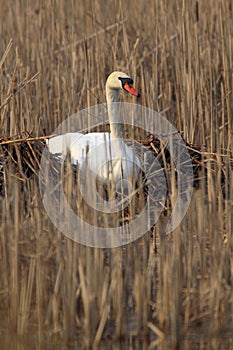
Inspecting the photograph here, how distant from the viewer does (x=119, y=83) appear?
4.56m

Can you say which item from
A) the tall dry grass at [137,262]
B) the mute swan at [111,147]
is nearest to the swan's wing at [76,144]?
the mute swan at [111,147]

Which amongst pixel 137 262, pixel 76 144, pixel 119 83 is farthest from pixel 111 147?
pixel 137 262

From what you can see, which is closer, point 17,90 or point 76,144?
point 76,144

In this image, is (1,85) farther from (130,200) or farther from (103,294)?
(103,294)

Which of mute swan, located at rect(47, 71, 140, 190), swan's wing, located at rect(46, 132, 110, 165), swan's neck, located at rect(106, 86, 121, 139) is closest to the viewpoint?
mute swan, located at rect(47, 71, 140, 190)

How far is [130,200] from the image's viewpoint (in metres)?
3.73

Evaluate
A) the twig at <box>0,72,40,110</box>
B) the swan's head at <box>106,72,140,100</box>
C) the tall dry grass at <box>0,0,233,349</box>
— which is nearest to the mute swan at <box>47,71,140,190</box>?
the swan's head at <box>106,72,140,100</box>

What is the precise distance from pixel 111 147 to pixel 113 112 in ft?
0.81

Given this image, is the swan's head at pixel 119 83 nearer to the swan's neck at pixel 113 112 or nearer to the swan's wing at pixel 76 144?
the swan's neck at pixel 113 112

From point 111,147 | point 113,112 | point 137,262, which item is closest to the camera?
point 137,262

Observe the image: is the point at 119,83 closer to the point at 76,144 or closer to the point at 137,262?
the point at 76,144

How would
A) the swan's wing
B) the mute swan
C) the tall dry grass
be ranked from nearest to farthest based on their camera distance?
the tall dry grass, the mute swan, the swan's wing

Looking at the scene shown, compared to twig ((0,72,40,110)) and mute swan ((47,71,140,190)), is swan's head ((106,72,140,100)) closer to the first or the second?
mute swan ((47,71,140,190))

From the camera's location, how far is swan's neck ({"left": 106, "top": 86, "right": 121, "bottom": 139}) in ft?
15.0
